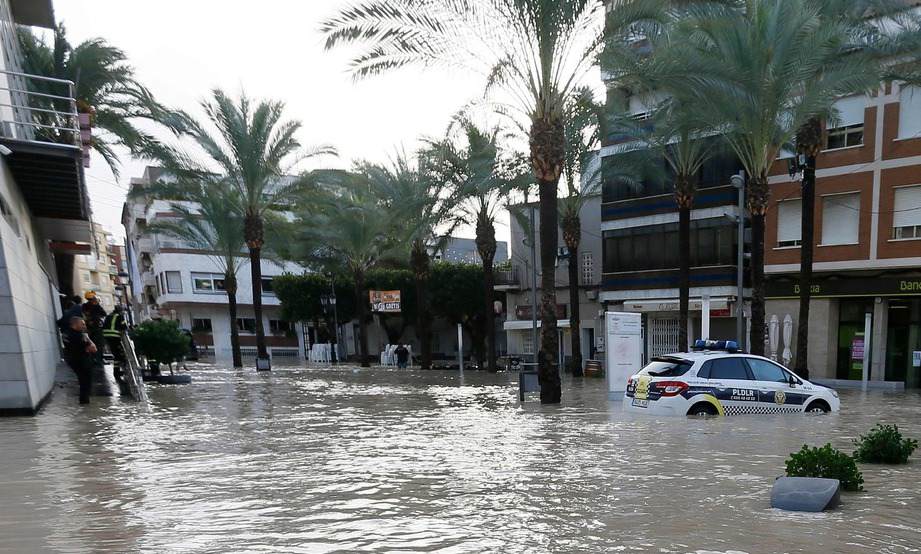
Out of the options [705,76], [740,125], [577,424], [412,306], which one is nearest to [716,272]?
[740,125]

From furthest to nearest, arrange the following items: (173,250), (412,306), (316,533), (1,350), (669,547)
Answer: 1. (173,250)
2. (412,306)
3. (1,350)
4. (316,533)
5. (669,547)

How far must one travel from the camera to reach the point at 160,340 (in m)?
18.3

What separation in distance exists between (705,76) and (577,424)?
371 inches

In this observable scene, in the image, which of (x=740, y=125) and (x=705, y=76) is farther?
(x=740, y=125)

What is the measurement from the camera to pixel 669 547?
4.60m

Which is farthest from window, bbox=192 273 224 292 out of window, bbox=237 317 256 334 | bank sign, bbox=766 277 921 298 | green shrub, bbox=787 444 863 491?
green shrub, bbox=787 444 863 491

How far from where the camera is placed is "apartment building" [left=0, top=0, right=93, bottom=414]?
11008mm

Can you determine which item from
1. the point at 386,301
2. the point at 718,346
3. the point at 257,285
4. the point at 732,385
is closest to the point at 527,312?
the point at 386,301

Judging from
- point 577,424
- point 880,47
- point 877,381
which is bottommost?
point 877,381

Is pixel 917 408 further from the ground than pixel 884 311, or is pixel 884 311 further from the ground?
pixel 884 311

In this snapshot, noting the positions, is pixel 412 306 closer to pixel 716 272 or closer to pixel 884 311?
pixel 716 272

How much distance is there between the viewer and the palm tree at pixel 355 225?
31.6 meters

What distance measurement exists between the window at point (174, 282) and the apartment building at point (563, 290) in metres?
35.1

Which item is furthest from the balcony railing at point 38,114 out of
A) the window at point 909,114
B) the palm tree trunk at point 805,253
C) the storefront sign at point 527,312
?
the window at point 909,114
